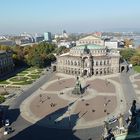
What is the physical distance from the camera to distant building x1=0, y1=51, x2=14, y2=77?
465ft

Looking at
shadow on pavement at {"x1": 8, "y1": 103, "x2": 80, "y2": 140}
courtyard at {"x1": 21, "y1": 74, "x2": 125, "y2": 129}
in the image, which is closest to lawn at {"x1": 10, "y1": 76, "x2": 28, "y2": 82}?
courtyard at {"x1": 21, "y1": 74, "x2": 125, "y2": 129}

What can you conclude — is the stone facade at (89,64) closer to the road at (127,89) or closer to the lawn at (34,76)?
the road at (127,89)

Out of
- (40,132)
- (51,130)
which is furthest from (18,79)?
(40,132)

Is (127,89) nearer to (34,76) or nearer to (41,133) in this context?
(41,133)

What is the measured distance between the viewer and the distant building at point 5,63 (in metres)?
142

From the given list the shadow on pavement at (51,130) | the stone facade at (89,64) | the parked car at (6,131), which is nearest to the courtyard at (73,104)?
the shadow on pavement at (51,130)

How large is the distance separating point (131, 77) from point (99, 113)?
52.5 metres

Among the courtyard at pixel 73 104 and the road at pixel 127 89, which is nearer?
the courtyard at pixel 73 104

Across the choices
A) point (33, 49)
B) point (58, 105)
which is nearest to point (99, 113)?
point (58, 105)

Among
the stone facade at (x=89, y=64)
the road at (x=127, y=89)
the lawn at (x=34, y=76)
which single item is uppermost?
the stone facade at (x=89, y=64)

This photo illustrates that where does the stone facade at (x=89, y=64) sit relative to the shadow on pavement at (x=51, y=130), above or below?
above

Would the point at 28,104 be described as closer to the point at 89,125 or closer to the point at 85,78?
the point at 89,125

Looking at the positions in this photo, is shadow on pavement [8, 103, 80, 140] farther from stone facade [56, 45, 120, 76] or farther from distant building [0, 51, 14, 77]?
distant building [0, 51, 14, 77]

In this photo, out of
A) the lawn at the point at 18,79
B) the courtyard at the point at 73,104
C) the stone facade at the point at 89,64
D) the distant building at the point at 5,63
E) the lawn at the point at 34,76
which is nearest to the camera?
the courtyard at the point at 73,104
